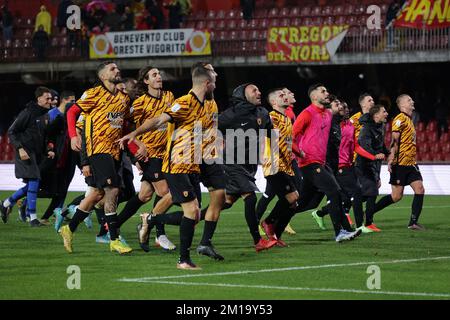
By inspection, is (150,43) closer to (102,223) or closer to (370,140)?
(370,140)

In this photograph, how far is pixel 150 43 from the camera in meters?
33.3

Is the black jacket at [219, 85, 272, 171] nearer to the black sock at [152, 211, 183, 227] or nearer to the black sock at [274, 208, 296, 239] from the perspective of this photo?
the black sock at [274, 208, 296, 239]

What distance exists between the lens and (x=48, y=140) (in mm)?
16797

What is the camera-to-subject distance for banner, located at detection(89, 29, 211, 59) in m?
32.8

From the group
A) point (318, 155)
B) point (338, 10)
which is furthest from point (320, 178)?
point (338, 10)

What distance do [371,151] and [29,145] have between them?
5489mm

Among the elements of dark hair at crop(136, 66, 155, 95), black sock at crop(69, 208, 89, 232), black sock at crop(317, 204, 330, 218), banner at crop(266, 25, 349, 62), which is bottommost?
black sock at crop(317, 204, 330, 218)

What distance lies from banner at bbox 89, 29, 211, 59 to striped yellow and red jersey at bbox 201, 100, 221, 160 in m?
21.5

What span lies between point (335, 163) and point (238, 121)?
354 centimetres

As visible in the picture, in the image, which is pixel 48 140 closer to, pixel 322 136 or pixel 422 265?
pixel 322 136

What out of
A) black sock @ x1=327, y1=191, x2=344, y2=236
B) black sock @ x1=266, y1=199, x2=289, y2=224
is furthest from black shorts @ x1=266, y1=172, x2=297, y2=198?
black sock @ x1=327, y1=191, x2=344, y2=236

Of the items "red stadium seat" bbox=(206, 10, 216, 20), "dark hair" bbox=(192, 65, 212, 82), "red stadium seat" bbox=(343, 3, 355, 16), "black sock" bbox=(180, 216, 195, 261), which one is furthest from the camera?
"red stadium seat" bbox=(206, 10, 216, 20)
